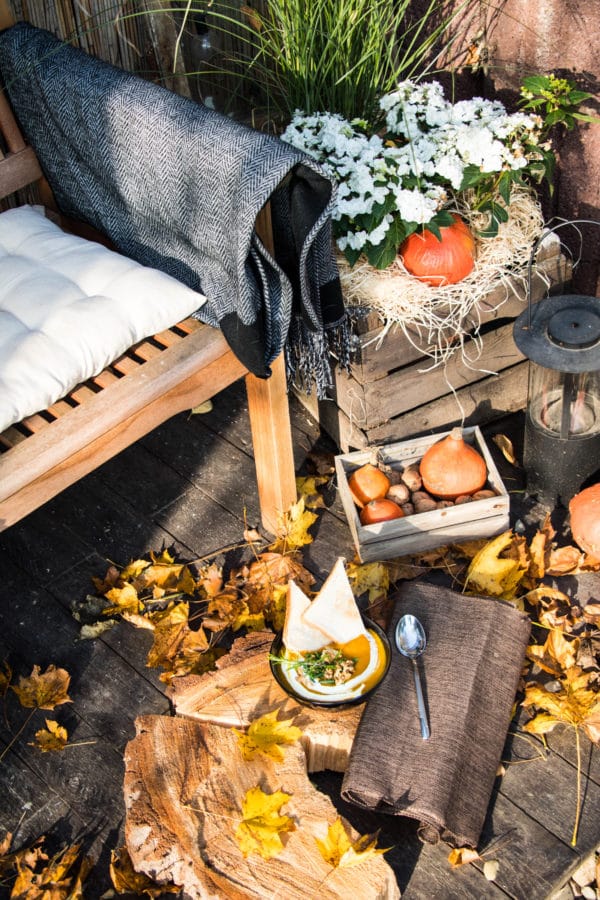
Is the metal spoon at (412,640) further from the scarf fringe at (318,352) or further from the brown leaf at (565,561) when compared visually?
the scarf fringe at (318,352)

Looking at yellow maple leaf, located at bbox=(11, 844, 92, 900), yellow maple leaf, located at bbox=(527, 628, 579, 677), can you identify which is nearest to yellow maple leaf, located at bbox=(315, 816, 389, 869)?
yellow maple leaf, located at bbox=(11, 844, 92, 900)

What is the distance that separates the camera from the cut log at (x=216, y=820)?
1.60m

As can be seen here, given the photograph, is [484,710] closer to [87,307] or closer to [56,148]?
[87,307]

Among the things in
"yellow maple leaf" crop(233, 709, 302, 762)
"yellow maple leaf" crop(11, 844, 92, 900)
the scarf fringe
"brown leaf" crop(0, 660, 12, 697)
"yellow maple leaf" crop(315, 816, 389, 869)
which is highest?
the scarf fringe

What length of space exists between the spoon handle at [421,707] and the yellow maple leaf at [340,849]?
24 centimetres

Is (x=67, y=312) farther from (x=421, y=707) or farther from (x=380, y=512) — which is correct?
(x=421, y=707)

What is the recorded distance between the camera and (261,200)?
1750 mm

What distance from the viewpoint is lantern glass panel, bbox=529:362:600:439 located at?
2.23 m

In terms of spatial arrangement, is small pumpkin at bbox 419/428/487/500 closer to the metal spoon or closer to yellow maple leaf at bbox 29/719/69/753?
the metal spoon

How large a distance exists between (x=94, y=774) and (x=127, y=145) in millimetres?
1505

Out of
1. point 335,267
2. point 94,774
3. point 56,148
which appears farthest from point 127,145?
point 94,774

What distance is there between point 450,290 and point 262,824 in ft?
4.61

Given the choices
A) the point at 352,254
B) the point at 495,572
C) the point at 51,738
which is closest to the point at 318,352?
the point at 352,254

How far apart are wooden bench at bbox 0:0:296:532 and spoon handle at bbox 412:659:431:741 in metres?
0.70
